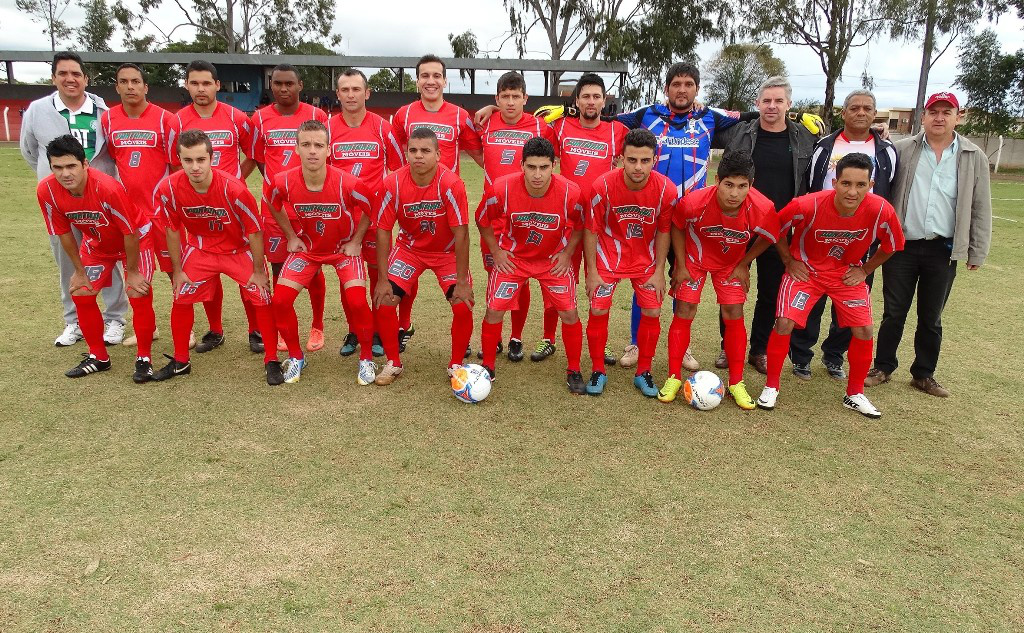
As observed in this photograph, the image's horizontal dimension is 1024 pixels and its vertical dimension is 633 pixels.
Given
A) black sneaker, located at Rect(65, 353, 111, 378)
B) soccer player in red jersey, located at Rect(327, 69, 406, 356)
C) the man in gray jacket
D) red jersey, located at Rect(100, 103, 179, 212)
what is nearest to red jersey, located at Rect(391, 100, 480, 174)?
soccer player in red jersey, located at Rect(327, 69, 406, 356)

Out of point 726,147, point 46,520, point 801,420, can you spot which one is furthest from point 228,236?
point 801,420

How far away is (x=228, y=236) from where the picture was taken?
4.73m

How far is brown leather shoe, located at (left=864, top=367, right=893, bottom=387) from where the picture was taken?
4840 mm

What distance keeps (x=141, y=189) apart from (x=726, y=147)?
Answer: 4.31m

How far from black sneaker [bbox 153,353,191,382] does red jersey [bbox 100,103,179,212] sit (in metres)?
1.28

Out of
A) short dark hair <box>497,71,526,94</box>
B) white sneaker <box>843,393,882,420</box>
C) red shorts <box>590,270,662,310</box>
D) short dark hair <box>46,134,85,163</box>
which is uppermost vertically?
short dark hair <box>497,71,526,94</box>

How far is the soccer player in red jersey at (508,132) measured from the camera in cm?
493

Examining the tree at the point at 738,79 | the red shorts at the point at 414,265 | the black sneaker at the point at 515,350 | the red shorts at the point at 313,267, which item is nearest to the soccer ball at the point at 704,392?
the black sneaker at the point at 515,350

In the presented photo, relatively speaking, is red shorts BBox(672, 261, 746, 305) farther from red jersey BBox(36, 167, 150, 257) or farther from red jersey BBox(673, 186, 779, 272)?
red jersey BBox(36, 167, 150, 257)

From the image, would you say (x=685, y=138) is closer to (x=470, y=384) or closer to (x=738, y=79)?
(x=470, y=384)

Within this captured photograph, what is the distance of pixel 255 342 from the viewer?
5277 mm

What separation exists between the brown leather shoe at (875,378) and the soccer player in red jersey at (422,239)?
286 cm

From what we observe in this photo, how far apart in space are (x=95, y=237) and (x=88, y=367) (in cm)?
89

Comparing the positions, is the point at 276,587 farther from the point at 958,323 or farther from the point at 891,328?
the point at 958,323
